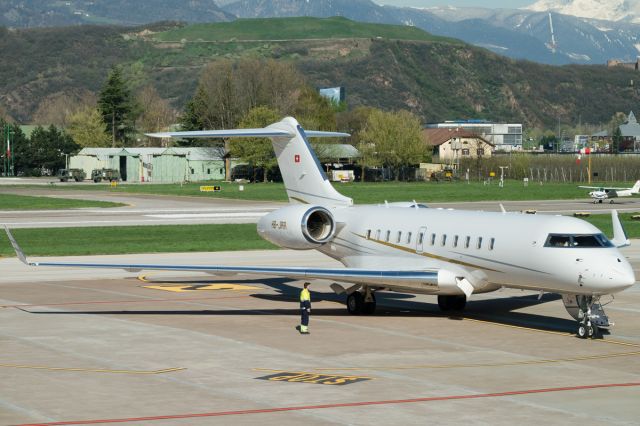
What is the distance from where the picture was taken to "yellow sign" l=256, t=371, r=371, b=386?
22558 millimetres

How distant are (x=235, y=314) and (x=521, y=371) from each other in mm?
11774

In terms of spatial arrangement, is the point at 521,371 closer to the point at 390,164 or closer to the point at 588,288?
the point at 588,288

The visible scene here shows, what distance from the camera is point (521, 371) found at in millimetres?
23844

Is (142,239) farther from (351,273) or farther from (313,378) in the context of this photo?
(313,378)

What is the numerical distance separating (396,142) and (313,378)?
146 m

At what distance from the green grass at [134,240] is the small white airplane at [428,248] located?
59.3 ft

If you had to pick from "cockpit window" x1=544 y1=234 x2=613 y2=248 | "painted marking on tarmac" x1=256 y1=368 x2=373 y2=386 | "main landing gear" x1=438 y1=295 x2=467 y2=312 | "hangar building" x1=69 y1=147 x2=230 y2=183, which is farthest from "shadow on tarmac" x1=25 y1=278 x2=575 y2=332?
"hangar building" x1=69 y1=147 x2=230 y2=183

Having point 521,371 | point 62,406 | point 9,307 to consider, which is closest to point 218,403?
point 62,406

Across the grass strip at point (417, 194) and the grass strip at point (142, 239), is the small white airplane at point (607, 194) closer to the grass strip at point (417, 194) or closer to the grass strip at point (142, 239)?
the grass strip at point (417, 194)

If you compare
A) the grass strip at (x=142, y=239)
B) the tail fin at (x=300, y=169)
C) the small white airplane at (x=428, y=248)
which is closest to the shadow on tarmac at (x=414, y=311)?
the small white airplane at (x=428, y=248)

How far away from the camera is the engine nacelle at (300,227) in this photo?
33.7m

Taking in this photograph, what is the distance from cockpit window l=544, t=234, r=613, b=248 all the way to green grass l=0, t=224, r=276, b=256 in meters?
27.9

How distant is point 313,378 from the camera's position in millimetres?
23016

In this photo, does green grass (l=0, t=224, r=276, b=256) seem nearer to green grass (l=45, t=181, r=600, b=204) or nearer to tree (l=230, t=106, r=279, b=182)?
green grass (l=45, t=181, r=600, b=204)
